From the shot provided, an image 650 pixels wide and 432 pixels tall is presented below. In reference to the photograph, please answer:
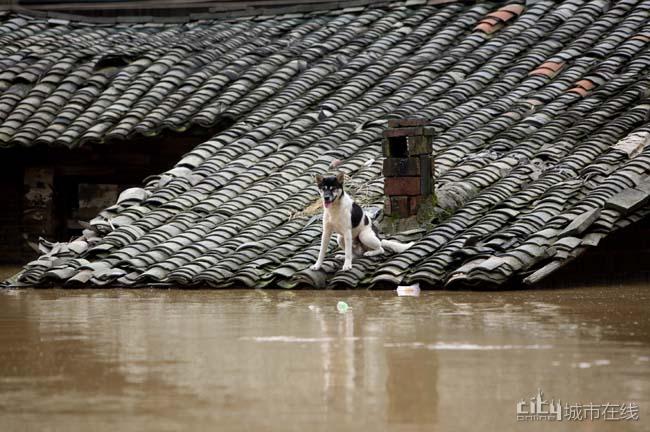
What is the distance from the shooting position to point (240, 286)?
11148 mm

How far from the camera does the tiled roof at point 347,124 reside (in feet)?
36.5

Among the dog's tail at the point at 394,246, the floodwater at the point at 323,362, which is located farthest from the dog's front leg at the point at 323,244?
the floodwater at the point at 323,362

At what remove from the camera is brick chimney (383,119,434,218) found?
11.9m

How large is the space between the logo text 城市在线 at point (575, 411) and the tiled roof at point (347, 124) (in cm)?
435

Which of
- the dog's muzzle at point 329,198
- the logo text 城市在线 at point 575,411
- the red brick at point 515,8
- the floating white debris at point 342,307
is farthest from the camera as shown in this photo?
the red brick at point 515,8

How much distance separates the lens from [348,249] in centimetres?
1101

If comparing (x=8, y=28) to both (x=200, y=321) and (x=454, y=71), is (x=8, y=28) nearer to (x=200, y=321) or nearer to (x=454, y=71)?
(x=454, y=71)

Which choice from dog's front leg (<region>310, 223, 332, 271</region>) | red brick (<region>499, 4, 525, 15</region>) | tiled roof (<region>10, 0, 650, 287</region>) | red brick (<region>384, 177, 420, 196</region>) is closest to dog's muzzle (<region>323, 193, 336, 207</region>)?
dog's front leg (<region>310, 223, 332, 271</region>)

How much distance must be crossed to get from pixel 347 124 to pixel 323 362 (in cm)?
739

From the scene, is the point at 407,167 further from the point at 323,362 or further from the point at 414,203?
the point at 323,362

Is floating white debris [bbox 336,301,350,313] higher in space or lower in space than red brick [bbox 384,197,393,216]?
lower

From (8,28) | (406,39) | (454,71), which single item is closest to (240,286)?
(454,71)

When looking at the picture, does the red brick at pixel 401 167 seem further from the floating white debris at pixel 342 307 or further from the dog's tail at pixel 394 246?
the floating white debris at pixel 342 307

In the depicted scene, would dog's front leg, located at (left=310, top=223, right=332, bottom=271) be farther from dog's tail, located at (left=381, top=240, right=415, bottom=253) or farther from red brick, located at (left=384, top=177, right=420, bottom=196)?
red brick, located at (left=384, top=177, right=420, bottom=196)
